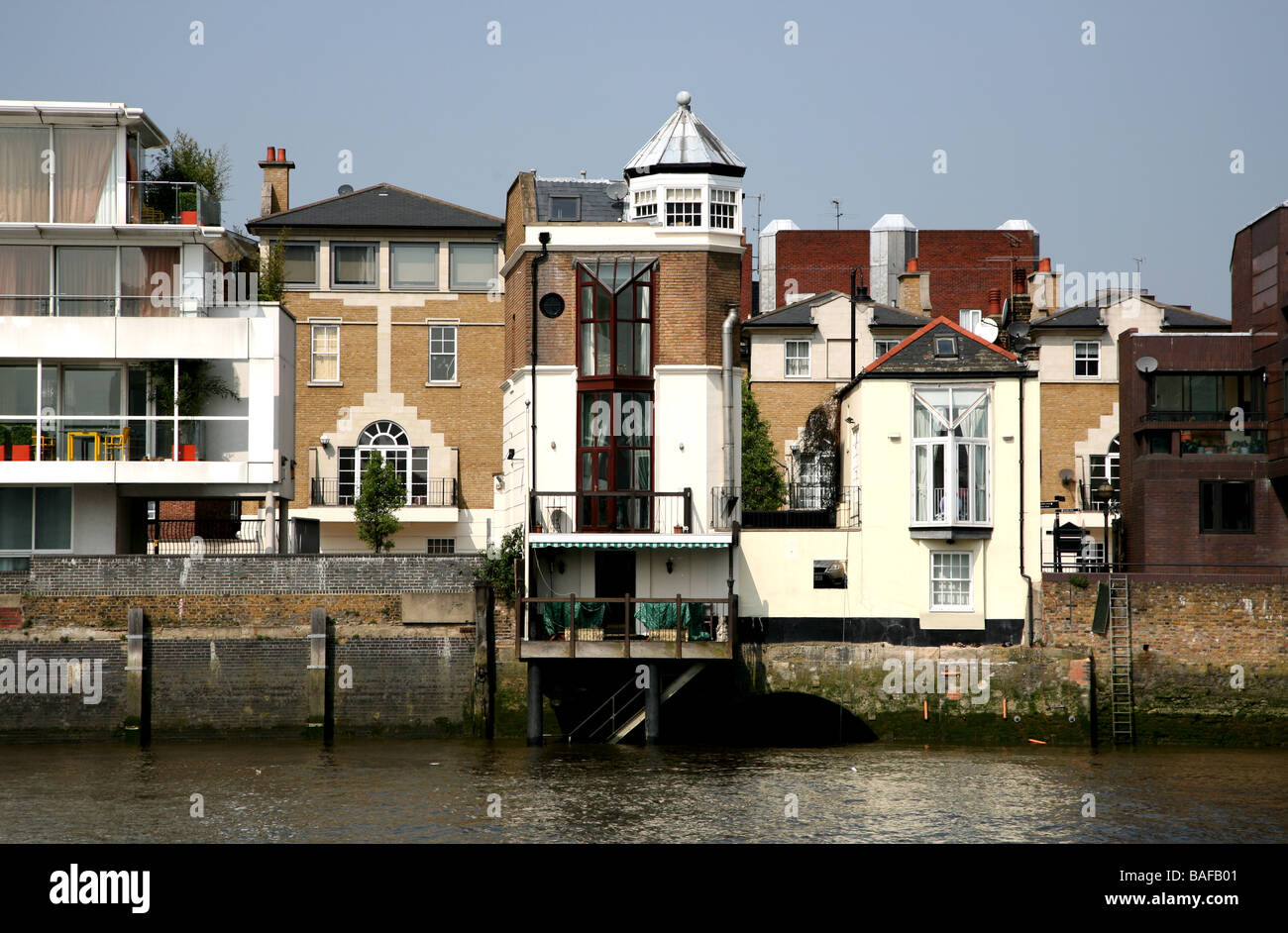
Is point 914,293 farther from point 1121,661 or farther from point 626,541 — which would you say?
point 626,541

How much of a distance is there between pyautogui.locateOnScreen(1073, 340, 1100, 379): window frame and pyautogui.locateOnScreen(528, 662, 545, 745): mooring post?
2768 cm

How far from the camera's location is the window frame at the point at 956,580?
33500mm

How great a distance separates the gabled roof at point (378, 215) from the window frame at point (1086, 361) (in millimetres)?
19791

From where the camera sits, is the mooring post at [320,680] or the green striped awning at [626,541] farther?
the green striped awning at [626,541]

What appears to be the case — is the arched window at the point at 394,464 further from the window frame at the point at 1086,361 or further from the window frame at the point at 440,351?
the window frame at the point at 1086,361

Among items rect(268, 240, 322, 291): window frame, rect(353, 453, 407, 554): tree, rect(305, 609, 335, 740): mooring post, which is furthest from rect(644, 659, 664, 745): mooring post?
rect(268, 240, 322, 291): window frame

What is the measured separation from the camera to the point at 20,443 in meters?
35.1

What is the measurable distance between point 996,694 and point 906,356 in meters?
7.53

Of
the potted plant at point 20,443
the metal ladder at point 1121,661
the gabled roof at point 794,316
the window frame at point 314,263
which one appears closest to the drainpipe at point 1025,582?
the metal ladder at point 1121,661

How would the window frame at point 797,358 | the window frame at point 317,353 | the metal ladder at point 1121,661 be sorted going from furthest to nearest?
the window frame at point 797,358 < the window frame at point 317,353 < the metal ladder at point 1121,661

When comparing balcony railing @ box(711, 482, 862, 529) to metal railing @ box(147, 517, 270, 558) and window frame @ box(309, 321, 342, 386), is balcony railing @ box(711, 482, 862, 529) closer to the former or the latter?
metal railing @ box(147, 517, 270, 558)

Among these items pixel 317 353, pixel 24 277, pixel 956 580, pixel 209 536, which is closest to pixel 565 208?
pixel 24 277
